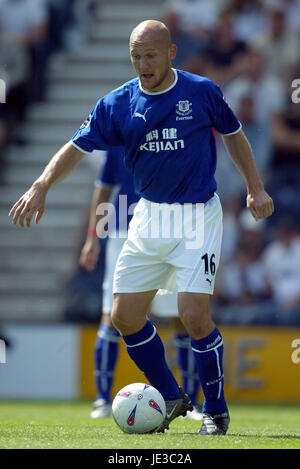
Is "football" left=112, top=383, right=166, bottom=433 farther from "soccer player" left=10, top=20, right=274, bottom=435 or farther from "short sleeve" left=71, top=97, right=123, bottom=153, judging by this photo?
"short sleeve" left=71, top=97, right=123, bottom=153

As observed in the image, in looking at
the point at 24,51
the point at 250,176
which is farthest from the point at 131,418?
the point at 24,51

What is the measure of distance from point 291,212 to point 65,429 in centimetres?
628

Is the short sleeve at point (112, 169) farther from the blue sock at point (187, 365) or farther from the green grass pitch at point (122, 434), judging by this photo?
the green grass pitch at point (122, 434)

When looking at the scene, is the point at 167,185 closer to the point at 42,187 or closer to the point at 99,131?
the point at 99,131

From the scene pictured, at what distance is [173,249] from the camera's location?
5625mm

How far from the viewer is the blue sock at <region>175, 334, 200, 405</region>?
757 centimetres

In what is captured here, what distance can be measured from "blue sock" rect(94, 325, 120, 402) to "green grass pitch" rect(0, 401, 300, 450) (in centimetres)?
28

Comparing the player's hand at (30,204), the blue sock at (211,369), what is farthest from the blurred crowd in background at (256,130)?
the player's hand at (30,204)

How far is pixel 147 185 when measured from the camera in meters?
5.75

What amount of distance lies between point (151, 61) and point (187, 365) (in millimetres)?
2927

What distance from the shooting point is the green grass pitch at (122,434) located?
479 cm
